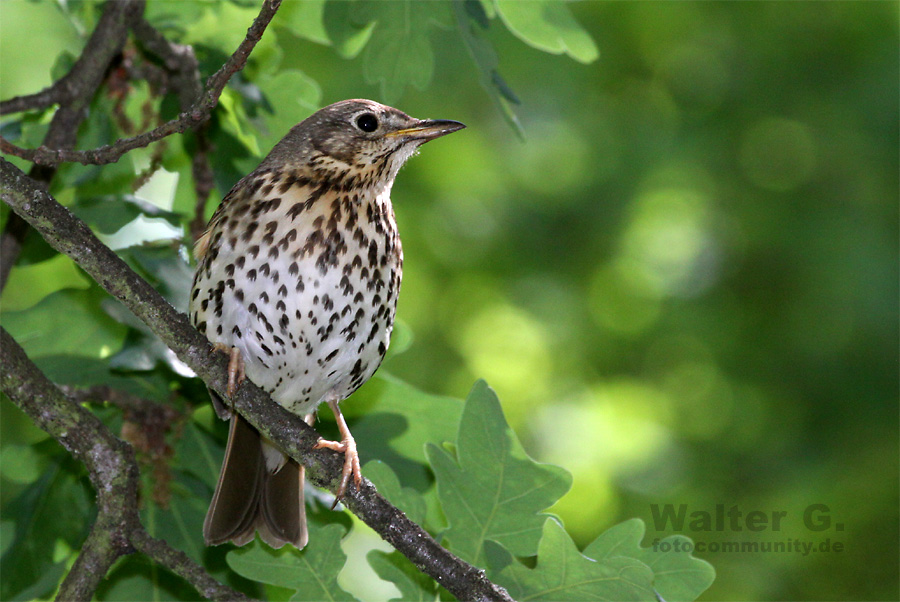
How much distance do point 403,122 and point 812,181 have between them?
4.75 metres

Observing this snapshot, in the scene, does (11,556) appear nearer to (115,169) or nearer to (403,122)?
(115,169)

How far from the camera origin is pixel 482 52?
10.2 feet

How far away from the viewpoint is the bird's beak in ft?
11.1

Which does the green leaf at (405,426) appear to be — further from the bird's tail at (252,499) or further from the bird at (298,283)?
the bird's tail at (252,499)

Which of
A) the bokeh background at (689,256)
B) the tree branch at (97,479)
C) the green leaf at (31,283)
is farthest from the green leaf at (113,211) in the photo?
the bokeh background at (689,256)

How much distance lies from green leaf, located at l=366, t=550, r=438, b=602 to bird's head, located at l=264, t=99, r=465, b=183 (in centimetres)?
137

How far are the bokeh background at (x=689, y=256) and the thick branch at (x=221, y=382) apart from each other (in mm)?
3926

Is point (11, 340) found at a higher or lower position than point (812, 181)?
lower

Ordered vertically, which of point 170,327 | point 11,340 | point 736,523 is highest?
point 170,327

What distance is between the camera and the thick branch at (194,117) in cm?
226

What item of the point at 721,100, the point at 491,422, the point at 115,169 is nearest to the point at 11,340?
the point at 115,169

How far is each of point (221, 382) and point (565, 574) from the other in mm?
1052

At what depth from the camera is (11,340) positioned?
280cm

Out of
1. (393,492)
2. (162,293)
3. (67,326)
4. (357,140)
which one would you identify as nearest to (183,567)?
(393,492)
